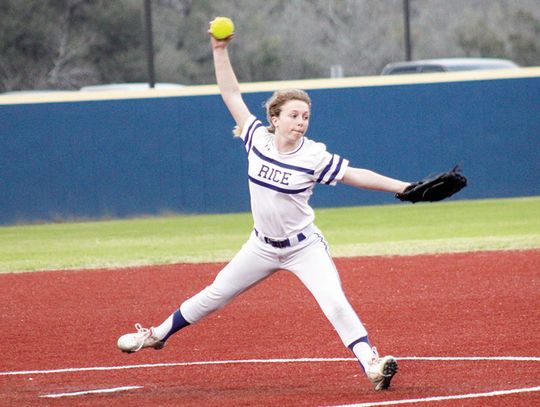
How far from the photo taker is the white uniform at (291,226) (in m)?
7.10

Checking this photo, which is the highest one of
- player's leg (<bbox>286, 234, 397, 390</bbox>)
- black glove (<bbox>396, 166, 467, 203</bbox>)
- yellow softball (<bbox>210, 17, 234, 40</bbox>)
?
yellow softball (<bbox>210, 17, 234, 40</bbox>)

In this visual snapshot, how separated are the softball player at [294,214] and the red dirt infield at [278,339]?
0.39 m

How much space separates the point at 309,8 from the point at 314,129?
29936 millimetres

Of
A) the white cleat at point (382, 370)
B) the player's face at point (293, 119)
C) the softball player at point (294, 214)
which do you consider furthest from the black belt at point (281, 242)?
the white cleat at point (382, 370)

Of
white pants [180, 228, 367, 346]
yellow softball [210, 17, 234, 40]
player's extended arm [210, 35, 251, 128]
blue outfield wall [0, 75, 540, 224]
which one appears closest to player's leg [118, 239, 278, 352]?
white pants [180, 228, 367, 346]

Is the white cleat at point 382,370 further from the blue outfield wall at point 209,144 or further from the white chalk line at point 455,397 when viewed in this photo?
the blue outfield wall at point 209,144

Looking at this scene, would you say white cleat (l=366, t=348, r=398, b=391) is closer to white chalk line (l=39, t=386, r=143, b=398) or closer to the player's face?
the player's face

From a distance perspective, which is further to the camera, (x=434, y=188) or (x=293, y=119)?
(x=293, y=119)

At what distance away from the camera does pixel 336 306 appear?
7094 millimetres

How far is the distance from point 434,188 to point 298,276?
99 centimetres

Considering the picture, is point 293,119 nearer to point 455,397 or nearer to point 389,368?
point 389,368

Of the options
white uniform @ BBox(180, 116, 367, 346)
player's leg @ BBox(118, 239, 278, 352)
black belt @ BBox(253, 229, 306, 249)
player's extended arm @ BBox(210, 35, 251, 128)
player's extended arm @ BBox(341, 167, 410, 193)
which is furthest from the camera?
player's extended arm @ BBox(210, 35, 251, 128)

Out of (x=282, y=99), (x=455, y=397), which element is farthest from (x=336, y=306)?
(x=282, y=99)

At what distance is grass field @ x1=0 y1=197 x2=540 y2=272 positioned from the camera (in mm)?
A: 16234
